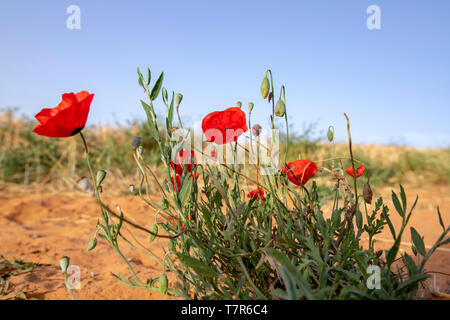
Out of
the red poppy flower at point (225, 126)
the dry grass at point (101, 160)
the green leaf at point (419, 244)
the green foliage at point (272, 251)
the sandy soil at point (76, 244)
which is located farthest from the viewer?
the dry grass at point (101, 160)

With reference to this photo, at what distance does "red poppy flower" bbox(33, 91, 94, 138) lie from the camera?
74 cm

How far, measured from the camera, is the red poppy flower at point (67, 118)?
2.43ft

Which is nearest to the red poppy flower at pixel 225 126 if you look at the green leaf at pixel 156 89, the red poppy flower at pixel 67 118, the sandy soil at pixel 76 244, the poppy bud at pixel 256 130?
the poppy bud at pixel 256 130

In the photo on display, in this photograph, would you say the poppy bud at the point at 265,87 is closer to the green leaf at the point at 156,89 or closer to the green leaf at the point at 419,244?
the green leaf at the point at 156,89

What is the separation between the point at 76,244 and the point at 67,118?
5.02 ft

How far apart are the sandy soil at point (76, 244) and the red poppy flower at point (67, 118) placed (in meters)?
0.58

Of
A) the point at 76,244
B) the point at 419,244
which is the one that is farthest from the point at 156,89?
the point at 76,244

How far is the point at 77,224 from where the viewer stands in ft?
8.67

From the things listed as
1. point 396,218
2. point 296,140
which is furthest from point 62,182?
point 396,218
